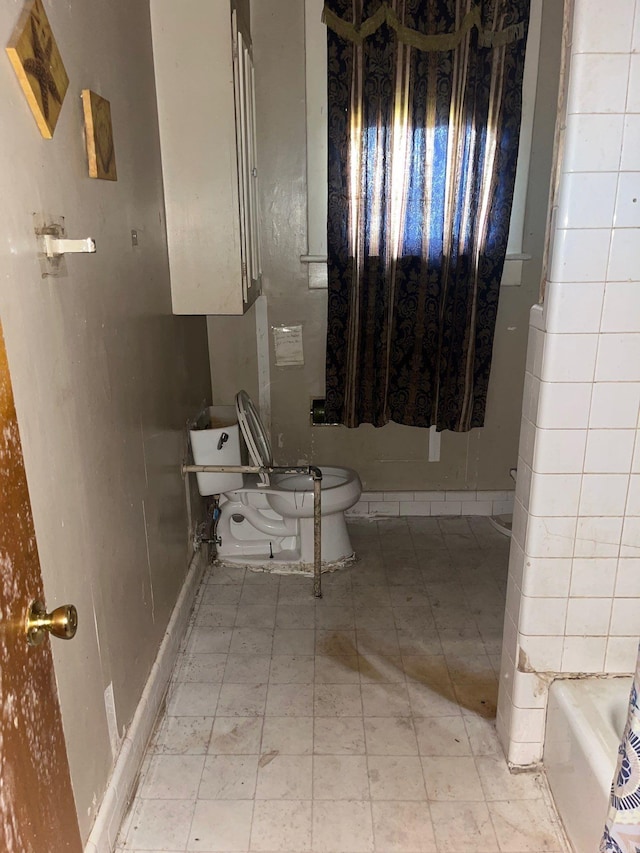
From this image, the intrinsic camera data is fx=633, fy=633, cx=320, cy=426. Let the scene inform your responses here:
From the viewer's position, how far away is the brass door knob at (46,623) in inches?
34.0

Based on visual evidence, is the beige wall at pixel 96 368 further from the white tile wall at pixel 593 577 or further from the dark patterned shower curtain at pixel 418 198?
the white tile wall at pixel 593 577

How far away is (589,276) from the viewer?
143cm

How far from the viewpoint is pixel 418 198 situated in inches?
112

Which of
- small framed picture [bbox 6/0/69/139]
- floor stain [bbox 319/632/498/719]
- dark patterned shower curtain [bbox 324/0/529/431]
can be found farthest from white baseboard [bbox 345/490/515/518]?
small framed picture [bbox 6/0/69/139]

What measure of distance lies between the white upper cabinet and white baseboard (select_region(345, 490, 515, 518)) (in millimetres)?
1455

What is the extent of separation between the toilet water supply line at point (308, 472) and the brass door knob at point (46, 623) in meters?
1.58

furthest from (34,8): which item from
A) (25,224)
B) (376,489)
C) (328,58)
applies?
(376,489)

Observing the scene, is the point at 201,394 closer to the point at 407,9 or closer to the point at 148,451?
the point at 148,451

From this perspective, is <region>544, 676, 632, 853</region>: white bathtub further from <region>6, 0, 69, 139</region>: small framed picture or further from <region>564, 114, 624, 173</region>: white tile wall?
<region>6, 0, 69, 139</region>: small framed picture

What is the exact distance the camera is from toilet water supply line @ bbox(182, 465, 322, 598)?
252cm

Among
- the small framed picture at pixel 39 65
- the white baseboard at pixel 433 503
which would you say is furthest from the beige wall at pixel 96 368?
the white baseboard at pixel 433 503

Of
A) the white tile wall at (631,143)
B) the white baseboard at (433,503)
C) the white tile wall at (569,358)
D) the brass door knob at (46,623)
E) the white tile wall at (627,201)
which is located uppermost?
the white tile wall at (631,143)

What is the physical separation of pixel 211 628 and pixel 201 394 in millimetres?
1049

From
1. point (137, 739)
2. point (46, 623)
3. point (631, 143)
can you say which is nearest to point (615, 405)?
point (631, 143)
